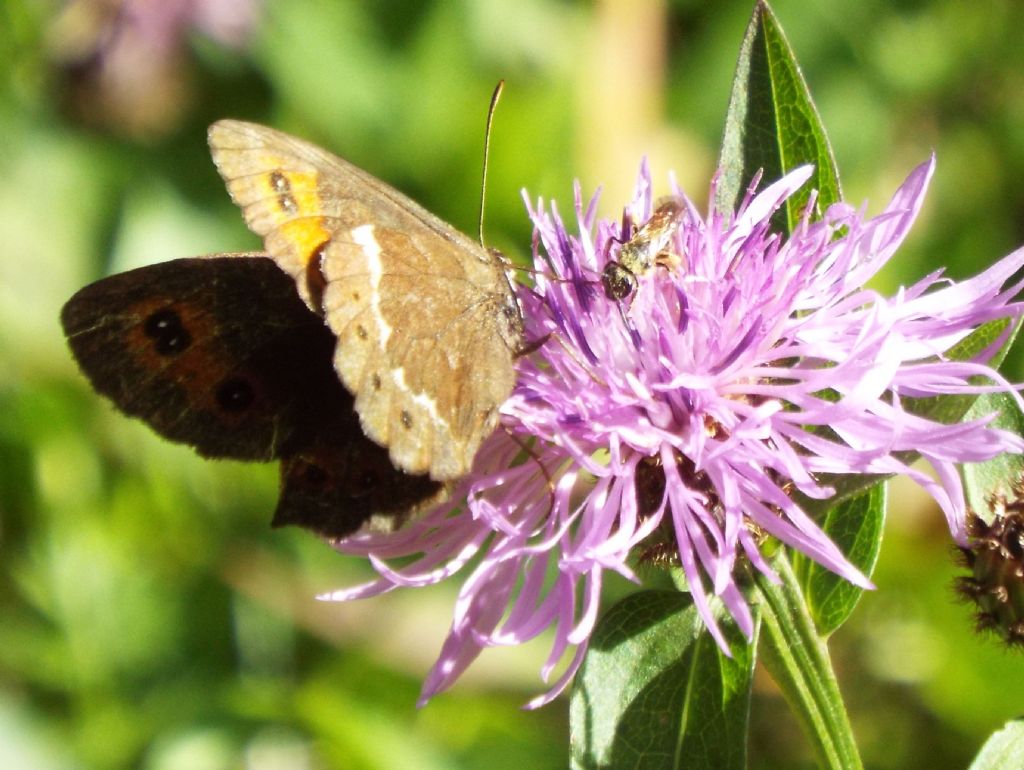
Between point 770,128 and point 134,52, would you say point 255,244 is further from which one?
point 770,128

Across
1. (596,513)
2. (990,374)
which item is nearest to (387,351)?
(596,513)

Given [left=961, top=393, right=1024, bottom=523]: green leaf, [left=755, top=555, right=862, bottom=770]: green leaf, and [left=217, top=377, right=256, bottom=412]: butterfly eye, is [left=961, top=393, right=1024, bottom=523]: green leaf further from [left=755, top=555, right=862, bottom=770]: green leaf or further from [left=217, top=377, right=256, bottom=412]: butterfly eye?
[left=217, top=377, right=256, bottom=412]: butterfly eye

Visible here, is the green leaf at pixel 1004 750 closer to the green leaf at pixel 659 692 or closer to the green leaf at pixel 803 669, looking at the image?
the green leaf at pixel 803 669

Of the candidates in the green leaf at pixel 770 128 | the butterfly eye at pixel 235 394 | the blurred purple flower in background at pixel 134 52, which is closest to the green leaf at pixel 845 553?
the green leaf at pixel 770 128

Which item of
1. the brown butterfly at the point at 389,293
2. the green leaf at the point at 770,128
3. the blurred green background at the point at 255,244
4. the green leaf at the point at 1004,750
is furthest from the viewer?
the blurred green background at the point at 255,244

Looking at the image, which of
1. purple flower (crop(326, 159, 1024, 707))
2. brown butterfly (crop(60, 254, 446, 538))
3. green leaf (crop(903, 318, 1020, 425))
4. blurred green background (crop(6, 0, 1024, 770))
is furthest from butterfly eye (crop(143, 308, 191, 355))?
blurred green background (crop(6, 0, 1024, 770))

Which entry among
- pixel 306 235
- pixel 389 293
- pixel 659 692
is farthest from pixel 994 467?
pixel 306 235
